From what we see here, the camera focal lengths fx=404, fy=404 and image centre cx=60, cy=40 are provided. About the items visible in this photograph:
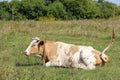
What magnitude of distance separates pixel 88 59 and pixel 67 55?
0.58 m

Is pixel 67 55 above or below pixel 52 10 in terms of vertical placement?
above

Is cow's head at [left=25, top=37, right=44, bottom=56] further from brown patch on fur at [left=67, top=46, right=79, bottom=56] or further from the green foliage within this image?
the green foliage

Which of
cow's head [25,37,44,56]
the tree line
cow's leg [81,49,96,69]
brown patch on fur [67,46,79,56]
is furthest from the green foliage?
cow's leg [81,49,96,69]

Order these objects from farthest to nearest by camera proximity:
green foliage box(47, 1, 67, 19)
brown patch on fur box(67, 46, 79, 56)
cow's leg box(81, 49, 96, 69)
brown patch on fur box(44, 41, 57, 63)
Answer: green foliage box(47, 1, 67, 19) < brown patch on fur box(44, 41, 57, 63) < brown patch on fur box(67, 46, 79, 56) < cow's leg box(81, 49, 96, 69)

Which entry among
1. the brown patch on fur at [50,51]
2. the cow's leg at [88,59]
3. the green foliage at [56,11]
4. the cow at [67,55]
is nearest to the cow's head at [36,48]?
the cow at [67,55]

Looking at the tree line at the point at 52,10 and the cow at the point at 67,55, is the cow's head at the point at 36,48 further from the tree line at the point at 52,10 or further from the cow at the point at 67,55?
the tree line at the point at 52,10

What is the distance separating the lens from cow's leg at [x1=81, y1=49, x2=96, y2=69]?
9.95 meters

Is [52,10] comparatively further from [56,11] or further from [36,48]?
[36,48]

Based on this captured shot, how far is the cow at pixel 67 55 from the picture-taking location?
10031mm

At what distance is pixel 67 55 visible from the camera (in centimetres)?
1025

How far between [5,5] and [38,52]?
56.4 metres

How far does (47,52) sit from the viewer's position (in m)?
10.4

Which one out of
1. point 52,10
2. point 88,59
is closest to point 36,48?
point 88,59

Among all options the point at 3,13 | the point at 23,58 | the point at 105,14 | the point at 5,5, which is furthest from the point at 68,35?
the point at 105,14
